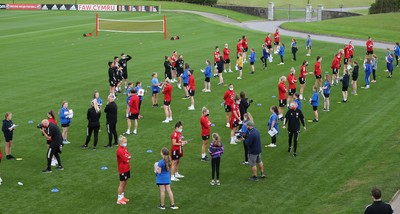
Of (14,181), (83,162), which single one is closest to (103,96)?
(83,162)

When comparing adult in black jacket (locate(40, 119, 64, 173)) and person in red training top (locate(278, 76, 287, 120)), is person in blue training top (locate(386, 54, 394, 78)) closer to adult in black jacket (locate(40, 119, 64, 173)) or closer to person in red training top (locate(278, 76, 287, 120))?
person in red training top (locate(278, 76, 287, 120))

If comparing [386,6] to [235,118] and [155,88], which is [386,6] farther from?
[235,118]

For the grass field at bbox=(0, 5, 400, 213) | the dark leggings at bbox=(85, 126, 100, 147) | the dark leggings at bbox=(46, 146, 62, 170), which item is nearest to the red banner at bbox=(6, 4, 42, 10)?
the grass field at bbox=(0, 5, 400, 213)

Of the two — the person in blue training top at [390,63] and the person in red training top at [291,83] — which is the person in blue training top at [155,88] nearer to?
the person in red training top at [291,83]

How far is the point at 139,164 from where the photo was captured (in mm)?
22938

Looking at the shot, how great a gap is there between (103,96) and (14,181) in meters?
13.8

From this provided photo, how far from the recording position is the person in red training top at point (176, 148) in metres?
20.8

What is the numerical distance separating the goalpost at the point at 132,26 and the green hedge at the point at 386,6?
3153cm

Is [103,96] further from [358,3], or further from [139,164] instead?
[358,3]

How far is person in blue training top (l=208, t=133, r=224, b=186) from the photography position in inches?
797

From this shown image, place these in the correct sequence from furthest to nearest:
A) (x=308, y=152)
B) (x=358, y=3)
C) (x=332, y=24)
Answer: (x=358, y=3)
(x=332, y=24)
(x=308, y=152)

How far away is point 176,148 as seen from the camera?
827 inches

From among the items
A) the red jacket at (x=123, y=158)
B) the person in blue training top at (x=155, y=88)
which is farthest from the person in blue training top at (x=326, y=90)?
the red jacket at (x=123, y=158)

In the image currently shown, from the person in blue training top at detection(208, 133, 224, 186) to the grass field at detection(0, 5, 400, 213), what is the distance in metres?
0.39
